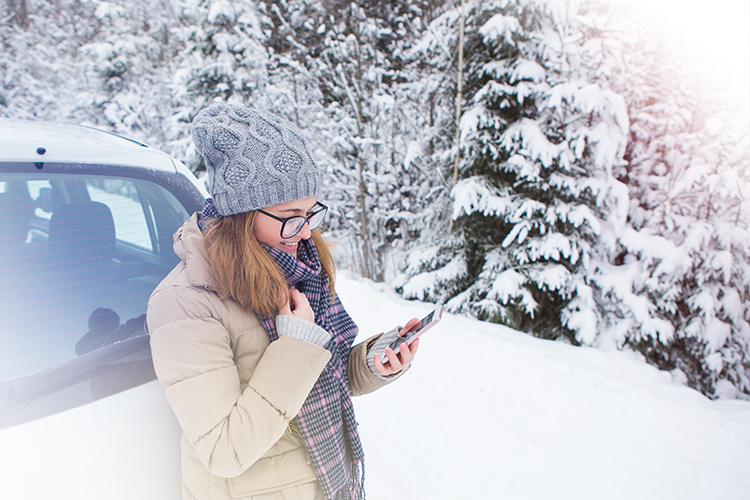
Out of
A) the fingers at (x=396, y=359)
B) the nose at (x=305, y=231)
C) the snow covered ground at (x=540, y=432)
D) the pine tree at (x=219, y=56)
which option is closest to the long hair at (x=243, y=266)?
the nose at (x=305, y=231)

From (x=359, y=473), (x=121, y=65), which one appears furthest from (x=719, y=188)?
(x=121, y=65)

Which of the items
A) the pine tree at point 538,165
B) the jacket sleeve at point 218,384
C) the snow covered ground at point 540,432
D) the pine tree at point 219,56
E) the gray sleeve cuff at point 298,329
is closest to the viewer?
the jacket sleeve at point 218,384

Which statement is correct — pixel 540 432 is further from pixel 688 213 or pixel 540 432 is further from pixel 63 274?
pixel 688 213

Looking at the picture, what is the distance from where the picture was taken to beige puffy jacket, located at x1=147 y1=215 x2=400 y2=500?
98 centimetres

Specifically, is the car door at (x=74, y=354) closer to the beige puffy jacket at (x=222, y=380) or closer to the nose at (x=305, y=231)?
the beige puffy jacket at (x=222, y=380)

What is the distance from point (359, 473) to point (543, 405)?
7.68ft

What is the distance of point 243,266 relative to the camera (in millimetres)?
1172

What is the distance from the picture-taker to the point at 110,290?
54.4 inches

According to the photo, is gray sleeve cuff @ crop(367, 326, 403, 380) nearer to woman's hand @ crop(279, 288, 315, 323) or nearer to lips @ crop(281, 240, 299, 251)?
woman's hand @ crop(279, 288, 315, 323)

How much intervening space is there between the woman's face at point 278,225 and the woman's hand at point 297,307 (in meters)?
0.19

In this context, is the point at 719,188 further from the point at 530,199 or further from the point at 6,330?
the point at 6,330

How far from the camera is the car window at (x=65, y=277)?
117 centimetres

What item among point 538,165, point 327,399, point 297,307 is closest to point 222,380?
point 297,307

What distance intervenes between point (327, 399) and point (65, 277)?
0.99m
